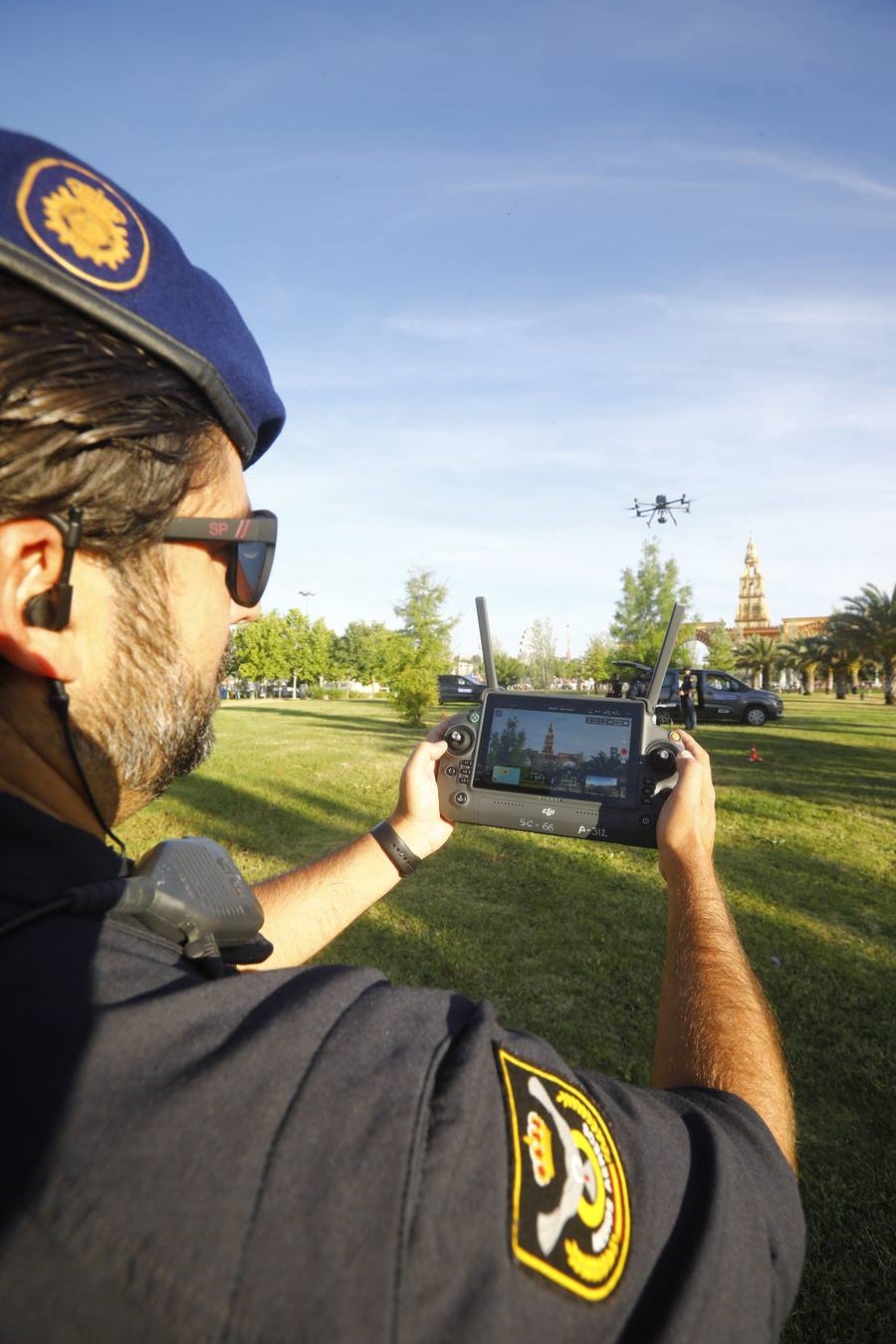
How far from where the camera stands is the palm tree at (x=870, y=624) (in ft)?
127

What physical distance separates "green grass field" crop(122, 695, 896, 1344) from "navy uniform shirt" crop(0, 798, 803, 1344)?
2323 millimetres

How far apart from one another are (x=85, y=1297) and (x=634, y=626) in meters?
44.9

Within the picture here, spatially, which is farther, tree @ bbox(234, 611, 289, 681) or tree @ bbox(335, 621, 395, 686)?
tree @ bbox(335, 621, 395, 686)

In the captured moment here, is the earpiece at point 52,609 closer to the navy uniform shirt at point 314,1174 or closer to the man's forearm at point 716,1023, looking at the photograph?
the navy uniform shirt at point 314,1174

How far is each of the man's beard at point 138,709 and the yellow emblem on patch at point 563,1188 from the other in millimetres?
688

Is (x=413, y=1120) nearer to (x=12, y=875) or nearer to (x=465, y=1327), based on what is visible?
(x=465, y=1327)

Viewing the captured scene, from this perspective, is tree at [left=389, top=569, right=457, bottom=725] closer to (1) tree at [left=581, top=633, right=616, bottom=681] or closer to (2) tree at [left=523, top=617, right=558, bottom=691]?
(2) tree at [left=523, top=617, right=558, bottom=691]

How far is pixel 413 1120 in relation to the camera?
0.73 metres

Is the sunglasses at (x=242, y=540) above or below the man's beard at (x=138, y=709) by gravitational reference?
above

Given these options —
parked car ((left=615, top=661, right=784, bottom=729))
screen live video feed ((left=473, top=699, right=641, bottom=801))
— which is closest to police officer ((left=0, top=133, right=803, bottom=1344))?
screen live video feed ((left=473, top=699, right=641, bottom=801))

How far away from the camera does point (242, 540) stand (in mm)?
1268

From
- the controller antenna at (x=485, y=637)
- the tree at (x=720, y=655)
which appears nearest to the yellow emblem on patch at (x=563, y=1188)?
the controller antenna at (x=485, y=637)

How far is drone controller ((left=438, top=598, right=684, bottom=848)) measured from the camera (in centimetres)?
224

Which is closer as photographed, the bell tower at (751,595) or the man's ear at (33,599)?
the man's ear at (33,599)
